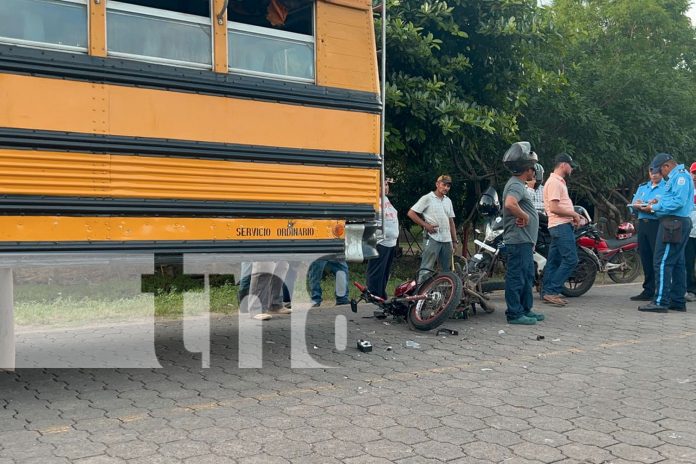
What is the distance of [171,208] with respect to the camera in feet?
16.1

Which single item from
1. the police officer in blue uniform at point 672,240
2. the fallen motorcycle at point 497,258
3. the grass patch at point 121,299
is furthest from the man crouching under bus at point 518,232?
the grass patch at point 121,299

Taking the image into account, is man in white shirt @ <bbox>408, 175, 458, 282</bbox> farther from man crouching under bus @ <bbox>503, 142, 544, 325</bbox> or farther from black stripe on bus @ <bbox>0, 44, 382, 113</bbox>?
black stripe on bus @ <bbox>0, 44, 382, 113</bbox>

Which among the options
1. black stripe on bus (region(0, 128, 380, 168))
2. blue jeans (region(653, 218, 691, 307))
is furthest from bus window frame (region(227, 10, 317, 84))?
blue jeans (region(653, 218, 691, 307))

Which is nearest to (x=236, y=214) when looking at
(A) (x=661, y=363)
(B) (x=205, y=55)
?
(B) (x=205, y=55)

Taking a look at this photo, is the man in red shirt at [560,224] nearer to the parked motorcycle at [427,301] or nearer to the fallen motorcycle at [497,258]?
the fallen motorcycle at [497,258]

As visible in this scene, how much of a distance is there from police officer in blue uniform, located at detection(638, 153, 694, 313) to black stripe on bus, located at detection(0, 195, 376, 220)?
392 centimetres

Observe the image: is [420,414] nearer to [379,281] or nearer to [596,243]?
[379,281]

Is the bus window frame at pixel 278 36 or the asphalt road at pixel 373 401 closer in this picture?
the asphalt road at pixel 373 401

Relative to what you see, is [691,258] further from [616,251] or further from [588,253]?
[616,251]

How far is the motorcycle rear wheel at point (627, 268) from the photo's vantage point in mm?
10758

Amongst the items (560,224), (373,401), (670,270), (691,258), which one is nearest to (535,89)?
(691,258)

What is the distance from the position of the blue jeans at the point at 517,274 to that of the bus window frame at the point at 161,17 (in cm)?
365

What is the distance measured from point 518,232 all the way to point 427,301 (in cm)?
117

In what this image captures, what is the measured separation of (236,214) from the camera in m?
5.19
